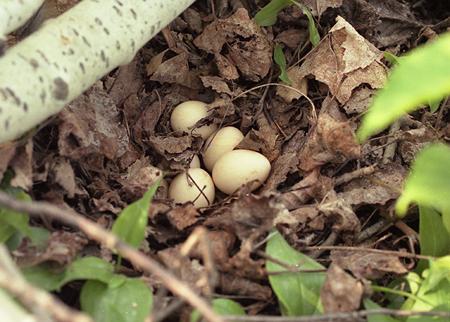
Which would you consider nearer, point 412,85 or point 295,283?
point 412,85

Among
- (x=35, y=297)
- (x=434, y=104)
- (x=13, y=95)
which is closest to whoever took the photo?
(x=35, y=297)

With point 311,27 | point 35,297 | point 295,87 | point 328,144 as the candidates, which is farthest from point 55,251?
point 311,27

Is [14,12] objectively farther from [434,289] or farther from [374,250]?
[434,289]

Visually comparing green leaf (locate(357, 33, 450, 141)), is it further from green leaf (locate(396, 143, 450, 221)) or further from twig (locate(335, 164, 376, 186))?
twig (locate(335, 164, 376, 186))

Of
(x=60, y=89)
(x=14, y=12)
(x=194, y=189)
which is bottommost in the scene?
(x=194, y=189)

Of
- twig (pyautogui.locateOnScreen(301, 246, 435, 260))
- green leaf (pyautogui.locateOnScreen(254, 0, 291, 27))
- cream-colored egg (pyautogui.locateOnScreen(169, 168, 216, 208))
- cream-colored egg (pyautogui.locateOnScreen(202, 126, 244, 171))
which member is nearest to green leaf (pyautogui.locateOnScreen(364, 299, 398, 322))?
twig (pyautogui.locateOnScreen(301, 246, 435, 260))

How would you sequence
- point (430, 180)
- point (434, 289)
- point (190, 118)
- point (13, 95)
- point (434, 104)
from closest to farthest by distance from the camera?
point (430, 180)
point (13, 95)
point (434, 289)
point (434, 104)
point (190, 118)

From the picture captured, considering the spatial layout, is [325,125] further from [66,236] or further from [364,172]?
[66,236]
